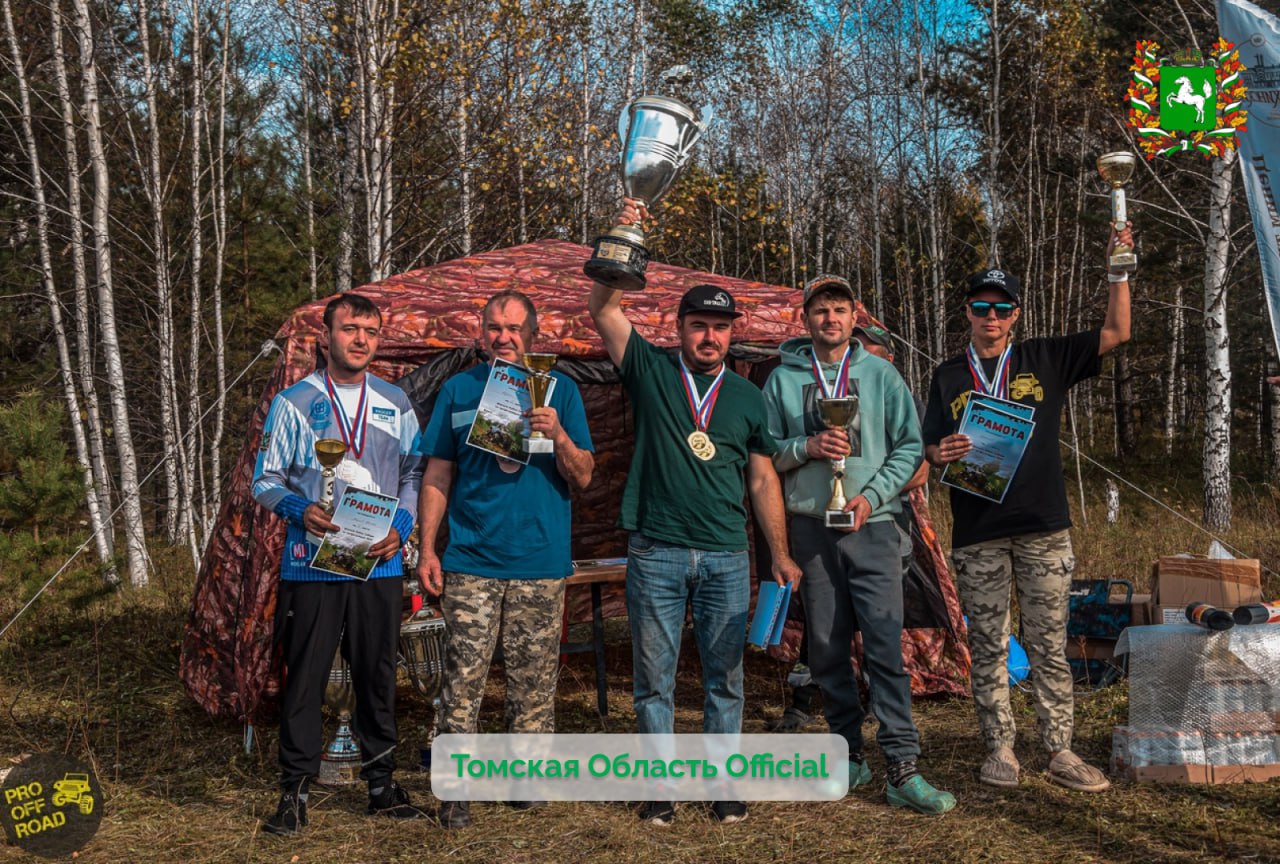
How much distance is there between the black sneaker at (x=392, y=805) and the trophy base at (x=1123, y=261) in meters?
3.13

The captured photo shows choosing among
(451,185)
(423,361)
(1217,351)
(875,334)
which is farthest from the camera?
(451,185)

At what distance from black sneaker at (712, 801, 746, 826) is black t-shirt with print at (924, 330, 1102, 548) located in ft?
4.16

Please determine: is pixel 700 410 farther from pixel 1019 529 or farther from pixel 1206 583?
pixel 1206 583

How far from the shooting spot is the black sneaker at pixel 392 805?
3.66 m

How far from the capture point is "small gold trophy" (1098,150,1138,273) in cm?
360

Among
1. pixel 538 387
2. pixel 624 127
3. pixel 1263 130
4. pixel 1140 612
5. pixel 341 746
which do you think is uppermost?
pixel 1263 130

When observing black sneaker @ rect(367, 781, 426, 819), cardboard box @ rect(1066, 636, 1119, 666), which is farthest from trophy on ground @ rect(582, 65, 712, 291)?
cardboard box @ rect(1066, 636, 1119, 666)

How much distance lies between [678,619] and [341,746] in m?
1.68

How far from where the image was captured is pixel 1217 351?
10281 mm

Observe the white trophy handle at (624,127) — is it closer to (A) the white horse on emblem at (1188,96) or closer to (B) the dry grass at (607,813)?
(B) the dry grass at (607,813)

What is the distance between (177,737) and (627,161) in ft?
11.8

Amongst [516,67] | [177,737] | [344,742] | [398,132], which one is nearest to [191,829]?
[344,742]

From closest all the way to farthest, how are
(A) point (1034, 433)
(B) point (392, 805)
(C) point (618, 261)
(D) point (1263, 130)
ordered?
1. (C) point (618, 261)
2. (B) point (392, 805)
3. (A) point (1034, 433)
4. (D) point (1263, 130)

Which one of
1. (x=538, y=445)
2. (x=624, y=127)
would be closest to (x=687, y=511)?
(x=538, y=445)
